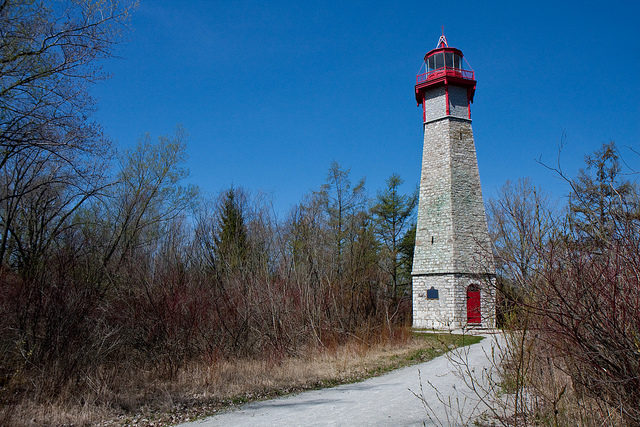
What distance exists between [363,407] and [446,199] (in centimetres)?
1770

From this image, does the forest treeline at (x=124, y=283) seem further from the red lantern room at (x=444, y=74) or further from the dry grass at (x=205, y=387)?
the red lantern room at (x=444, y=74)

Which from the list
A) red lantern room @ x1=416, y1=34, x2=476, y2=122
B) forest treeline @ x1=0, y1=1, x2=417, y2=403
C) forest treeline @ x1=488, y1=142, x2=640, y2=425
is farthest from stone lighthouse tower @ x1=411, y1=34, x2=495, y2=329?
forest treeline @ x1=488, y1=142, x2=640, y2=425

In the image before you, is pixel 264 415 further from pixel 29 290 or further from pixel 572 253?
pixel 572 253

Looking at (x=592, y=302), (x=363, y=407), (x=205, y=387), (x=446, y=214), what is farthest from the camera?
(x=446, y=214)

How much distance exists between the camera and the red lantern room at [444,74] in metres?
23.9

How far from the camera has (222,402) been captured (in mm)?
7539

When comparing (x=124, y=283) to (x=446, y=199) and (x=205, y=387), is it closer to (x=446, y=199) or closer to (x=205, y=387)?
(x=205, y=387)

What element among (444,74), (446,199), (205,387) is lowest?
(205,387)

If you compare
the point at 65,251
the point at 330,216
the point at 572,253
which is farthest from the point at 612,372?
the point at 330,216

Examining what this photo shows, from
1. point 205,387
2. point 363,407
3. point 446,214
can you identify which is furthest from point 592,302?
point 446,214

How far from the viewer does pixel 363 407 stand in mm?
6836

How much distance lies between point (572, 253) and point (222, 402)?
6.11 m

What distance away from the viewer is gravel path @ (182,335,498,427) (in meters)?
6.03

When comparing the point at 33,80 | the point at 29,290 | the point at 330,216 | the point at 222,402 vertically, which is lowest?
the point at 222,402
